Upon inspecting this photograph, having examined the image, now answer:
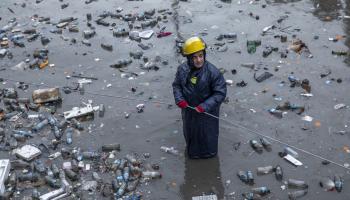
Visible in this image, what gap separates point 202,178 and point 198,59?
5.88ft

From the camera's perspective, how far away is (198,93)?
595 centimetres

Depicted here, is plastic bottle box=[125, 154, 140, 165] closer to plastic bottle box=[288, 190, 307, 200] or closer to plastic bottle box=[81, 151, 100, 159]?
plastic bottle box=[81, 151, 100, 159]

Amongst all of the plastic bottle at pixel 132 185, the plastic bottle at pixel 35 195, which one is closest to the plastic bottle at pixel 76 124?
the plastic bottle at pixel 35 195

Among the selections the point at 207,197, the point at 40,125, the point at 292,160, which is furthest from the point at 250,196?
the point at 40,125

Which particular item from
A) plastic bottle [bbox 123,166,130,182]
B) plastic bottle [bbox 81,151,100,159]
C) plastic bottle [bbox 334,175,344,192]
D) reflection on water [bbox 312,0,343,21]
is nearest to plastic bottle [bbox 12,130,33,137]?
plastic bottle [bbox 81,151,100,159]

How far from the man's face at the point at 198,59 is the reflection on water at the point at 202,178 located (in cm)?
161

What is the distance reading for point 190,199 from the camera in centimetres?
598

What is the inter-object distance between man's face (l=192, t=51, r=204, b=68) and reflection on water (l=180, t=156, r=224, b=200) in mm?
1607

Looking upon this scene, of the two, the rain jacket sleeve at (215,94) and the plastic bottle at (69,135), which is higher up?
the rain jacket sleeve at (215,94)

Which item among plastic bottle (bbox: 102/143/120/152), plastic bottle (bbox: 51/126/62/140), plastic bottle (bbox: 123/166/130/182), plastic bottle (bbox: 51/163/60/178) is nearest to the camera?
plastic bottle (bbox: 123/166/130/182)

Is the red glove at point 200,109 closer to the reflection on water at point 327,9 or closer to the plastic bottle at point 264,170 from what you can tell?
the plastic bottle at point 264,170

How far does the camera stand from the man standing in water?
5.73 meters

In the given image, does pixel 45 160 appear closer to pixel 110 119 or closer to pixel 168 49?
pixel 110 119

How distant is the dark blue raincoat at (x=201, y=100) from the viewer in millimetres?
5844
